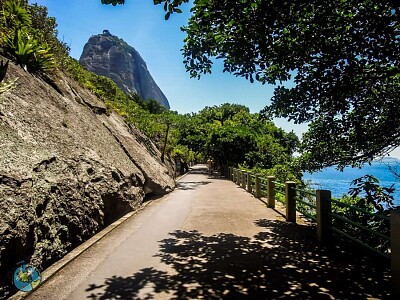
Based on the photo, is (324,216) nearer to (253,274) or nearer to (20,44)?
(253,274)

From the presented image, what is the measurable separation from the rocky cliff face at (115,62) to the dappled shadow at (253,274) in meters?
107

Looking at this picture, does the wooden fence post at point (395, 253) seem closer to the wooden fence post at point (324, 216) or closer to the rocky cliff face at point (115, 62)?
the wooden fence post at point (324, 216)

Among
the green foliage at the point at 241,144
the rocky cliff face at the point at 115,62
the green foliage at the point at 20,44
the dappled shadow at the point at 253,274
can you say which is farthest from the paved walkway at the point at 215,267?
the rocky cliff face at the point at 115,62

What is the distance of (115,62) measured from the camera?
113 metres

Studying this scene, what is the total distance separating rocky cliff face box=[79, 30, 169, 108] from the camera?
109062 millimetres

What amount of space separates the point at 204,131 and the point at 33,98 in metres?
36.7

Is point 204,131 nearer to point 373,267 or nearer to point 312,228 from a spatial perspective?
point 312,228

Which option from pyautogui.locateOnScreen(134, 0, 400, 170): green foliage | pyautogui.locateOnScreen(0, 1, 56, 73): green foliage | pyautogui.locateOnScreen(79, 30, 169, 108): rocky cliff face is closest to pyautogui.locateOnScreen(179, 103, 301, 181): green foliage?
pyautogui.locateOnScreen(134, 0, 400, 170): green foliage

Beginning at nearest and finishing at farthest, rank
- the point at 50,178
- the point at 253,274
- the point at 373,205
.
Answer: the point at 253,274 < the point at 50,178 < the point at 373,205

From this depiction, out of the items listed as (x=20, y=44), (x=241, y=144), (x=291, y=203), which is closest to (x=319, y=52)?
(x=291, y=203)

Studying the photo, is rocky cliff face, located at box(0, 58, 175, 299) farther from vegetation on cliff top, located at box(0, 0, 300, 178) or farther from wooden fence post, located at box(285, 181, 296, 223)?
wooden fence post, located at box(285, 181, 296, 223)

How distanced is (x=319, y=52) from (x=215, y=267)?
202 inches

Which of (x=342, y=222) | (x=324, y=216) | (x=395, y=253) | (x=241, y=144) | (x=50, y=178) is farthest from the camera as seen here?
(x=241, y=144)

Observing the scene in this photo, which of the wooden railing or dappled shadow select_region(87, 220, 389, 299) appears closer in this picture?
the wooden railing
